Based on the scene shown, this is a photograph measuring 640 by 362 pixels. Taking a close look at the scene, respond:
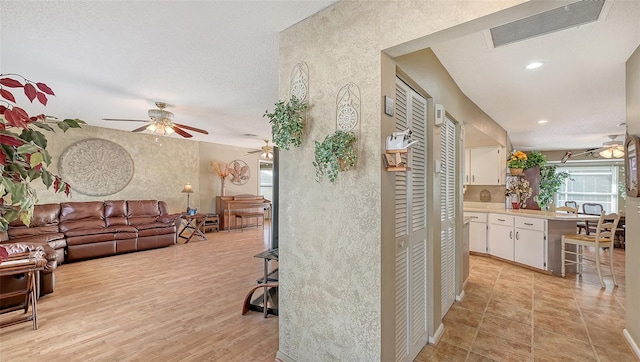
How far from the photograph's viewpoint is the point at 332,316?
1733 mm

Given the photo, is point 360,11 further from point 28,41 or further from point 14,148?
point 28,41

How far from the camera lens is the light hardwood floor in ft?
7.16

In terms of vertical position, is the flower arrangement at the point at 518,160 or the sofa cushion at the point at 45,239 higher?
the flower arrangement at the point at 518,160

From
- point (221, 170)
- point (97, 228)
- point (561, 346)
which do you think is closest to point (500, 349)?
point (561, 346)

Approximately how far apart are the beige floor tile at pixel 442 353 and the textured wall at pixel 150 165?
259 inches

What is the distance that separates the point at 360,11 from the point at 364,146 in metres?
0.81

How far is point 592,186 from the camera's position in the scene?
7953 millimetres

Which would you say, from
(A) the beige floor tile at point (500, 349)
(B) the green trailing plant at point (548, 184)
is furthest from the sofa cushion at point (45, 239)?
(B) the green trailing plant at point (548, 184)

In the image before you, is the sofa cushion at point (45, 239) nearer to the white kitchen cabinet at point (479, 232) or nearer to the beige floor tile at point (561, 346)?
the beige floor tile at point (561, 346)

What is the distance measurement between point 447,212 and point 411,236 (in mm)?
957

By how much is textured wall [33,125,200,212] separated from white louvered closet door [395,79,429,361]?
252 inches

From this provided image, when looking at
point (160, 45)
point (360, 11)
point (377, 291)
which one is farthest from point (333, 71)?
point (160, 45)

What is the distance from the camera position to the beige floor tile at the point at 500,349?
6.95 ft

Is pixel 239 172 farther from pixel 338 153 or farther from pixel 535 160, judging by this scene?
pixel 338 153
